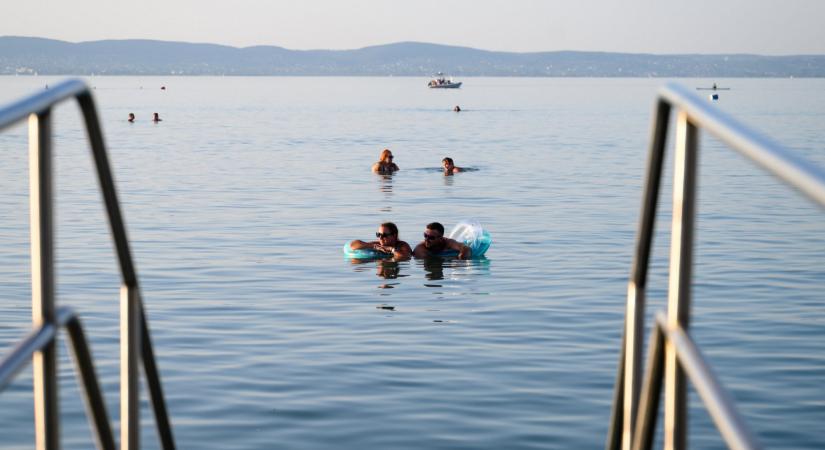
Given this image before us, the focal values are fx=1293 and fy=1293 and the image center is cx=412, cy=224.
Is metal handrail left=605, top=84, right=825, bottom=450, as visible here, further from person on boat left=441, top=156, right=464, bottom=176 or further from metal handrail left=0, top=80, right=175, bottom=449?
person on boat left=441, top=156, right=464, bottom=176

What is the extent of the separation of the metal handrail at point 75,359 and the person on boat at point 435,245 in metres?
13.3

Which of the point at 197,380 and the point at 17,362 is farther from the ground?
the point at 17,362

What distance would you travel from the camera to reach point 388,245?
16703 millimetres

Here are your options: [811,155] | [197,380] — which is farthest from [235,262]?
[811,155]

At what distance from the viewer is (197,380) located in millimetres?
9875

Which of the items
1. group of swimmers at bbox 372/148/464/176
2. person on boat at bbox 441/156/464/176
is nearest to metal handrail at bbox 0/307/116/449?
person on boat at bbox 441/156/464/176

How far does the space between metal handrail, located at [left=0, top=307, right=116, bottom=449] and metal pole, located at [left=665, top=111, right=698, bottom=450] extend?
4.64 feet

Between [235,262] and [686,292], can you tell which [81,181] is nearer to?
[235,262]

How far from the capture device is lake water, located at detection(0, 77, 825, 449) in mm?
8859

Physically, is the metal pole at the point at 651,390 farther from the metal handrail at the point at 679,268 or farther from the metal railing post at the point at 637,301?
the metal railing post at the point at 637,301

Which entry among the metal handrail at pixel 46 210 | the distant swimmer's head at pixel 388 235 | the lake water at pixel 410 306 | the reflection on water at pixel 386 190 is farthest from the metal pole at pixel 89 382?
the reflection on water at pixel 386 190

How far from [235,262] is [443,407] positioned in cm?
801

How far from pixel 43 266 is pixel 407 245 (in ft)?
45.7

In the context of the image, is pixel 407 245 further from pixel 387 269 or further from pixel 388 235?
pixel 387 269
